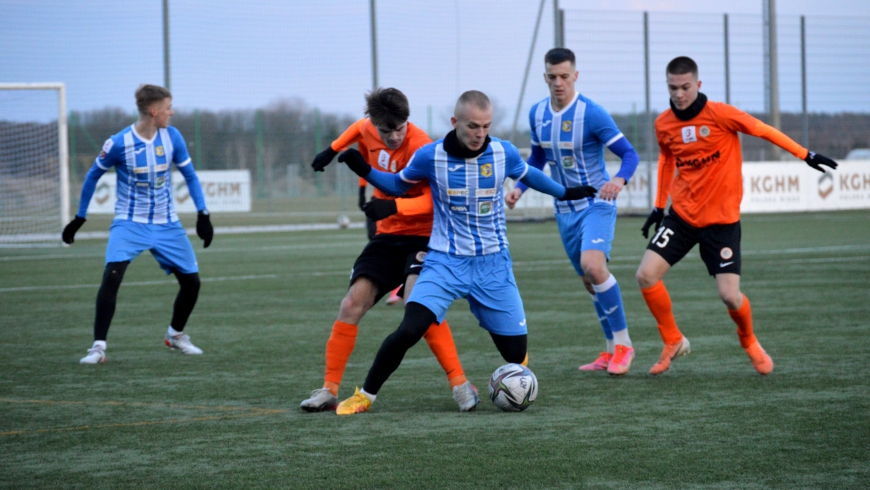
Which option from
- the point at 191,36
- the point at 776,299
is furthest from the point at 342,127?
the point at 776,299

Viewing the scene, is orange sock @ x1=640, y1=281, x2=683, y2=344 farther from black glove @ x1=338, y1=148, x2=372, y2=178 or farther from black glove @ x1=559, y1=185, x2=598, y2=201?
black glove @ x1=338, y1=148, x2=372, y2=178

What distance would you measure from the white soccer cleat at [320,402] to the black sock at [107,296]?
2.66 m

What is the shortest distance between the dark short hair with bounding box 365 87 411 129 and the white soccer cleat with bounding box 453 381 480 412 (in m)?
1.42

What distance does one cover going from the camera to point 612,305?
6.79 m

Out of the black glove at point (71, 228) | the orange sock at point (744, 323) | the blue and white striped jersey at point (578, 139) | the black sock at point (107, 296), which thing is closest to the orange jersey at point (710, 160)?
the blue and white striped jersey at point (578, 139)

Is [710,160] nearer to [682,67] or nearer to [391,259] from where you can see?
[682,67]

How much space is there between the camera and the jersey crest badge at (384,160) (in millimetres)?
5805

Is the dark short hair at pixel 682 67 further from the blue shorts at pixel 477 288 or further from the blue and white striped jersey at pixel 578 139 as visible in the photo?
the blue shorts at pixel 477 288

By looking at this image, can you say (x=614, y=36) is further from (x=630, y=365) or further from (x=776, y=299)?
(x=630, y=365)

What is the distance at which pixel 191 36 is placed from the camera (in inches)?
1083

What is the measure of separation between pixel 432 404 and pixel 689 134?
242 cm

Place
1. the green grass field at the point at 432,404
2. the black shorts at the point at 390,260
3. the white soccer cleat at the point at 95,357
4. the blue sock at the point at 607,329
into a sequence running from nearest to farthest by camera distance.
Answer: the green grass field at the point at 432,404
the black shorts at the point at 390,260
the blue sock at the point at 607,329
the white soccer cleat at the point at 95,357

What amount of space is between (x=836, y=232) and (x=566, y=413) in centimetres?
1589

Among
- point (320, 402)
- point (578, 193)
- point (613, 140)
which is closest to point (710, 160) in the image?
point (613, 140)
